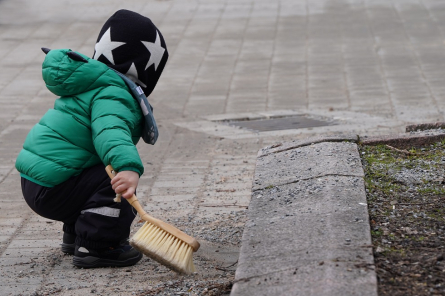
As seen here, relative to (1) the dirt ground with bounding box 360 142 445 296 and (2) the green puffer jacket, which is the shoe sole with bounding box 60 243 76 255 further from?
(1) the dirt ground with bounding box 360 142 445 296

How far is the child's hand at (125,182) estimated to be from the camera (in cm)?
318

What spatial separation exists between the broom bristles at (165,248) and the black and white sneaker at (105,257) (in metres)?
0.46

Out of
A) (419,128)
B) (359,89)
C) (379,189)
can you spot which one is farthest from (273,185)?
(359,89)

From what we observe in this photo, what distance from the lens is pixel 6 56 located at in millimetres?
10055

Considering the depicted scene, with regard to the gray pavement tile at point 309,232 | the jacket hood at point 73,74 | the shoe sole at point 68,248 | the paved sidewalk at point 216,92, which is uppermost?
the jacket hood at point 73,74

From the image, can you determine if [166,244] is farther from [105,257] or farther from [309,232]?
[309,232]

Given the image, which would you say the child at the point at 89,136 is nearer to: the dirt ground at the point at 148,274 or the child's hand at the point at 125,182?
the dirt ground at the point at 148,274

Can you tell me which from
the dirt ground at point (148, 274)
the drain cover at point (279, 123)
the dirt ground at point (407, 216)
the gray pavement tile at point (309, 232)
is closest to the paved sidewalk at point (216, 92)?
the dirt ground at point (148, 274)

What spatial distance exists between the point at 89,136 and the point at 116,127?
0.27m

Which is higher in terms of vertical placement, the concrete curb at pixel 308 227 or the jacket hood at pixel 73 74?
the jacket hood at pixel 73 74

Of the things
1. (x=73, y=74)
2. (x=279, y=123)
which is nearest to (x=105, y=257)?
(x=73, y=74)

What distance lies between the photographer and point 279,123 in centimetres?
704

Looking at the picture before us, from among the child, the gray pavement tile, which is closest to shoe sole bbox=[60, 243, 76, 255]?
the child

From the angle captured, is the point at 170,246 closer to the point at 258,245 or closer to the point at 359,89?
the point at 258,245
